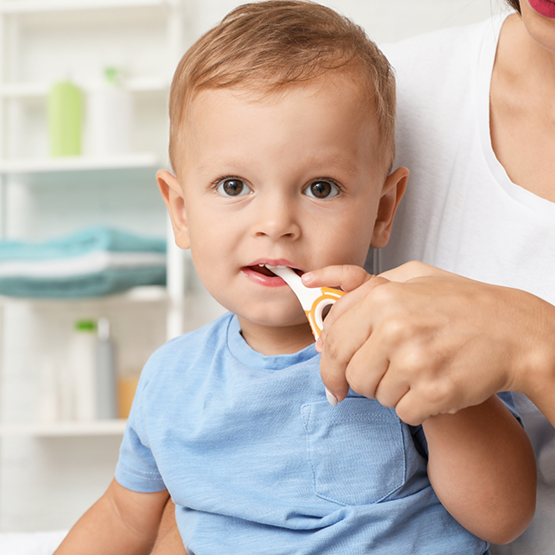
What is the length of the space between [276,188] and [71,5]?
1789 mm

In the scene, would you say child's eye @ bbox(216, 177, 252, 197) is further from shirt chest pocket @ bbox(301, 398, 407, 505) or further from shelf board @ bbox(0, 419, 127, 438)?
shelf board @ bbox(0, 419, 127, 438)

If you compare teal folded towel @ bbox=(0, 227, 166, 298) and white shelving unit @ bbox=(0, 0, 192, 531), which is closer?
teal folded towel @ bbox=(0, 227, 166, 298)

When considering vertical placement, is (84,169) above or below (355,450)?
below

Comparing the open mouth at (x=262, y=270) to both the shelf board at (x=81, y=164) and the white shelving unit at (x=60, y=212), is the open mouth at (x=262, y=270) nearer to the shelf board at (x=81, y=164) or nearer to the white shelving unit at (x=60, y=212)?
the shelf board at (x=81, y=164)

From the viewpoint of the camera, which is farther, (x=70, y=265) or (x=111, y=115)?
(x=111, y=115)

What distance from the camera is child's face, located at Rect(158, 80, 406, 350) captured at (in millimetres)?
655

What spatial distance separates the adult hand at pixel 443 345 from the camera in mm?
484

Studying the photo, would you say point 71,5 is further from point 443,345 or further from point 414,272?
point 443,345

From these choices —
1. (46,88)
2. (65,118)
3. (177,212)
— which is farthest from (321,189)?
(46,88)

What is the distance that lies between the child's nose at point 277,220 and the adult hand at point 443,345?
0.15 meters

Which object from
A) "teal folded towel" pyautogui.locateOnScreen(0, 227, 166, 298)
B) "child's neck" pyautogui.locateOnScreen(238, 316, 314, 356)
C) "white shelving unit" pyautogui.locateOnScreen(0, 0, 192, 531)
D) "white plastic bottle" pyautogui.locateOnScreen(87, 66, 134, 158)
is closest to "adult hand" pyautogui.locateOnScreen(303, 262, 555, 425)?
"child's neck" pyautogui.locateOnScreen(238, 316, 314, 356)

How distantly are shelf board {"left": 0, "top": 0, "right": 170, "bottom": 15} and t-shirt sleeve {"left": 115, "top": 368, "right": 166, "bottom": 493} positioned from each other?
162 cm

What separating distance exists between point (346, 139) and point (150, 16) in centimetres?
183

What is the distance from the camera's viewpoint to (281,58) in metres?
0.68
